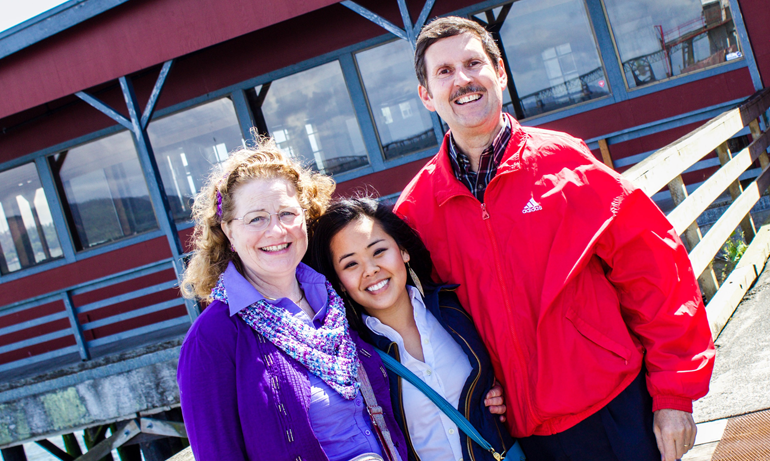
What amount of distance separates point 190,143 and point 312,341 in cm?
728

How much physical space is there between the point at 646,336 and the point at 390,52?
632 cm

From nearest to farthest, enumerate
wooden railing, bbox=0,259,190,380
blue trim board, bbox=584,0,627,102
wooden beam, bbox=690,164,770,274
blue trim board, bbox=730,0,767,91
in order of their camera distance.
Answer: wooden beam, bbox=690,164,770,274 < blue trim board, bbox=730,0,767,91 < blue trim board, bbox=584,0,627,102 < wooden railing, bbox=0,259,190,380

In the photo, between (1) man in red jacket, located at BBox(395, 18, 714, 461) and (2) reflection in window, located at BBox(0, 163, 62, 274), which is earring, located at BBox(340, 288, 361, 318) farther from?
(2) reflection in window, located at BBox(0, 163, 62, 274)

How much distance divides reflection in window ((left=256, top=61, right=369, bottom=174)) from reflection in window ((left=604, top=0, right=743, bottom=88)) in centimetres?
334

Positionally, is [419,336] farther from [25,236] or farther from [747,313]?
[25,236]

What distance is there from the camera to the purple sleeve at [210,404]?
1479 millimetres

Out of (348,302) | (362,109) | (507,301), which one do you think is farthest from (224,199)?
(362,109)

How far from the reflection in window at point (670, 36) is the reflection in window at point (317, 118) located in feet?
11.0

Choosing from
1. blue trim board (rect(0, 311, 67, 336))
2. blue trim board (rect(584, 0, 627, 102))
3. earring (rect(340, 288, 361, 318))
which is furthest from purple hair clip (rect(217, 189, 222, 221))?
blue trim board (rect(0, 311, 67, 336))

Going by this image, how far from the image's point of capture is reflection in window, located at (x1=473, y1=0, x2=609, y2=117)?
6742 mm

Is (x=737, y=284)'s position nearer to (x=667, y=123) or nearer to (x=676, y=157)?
(x=676, y=157)

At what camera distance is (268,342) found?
1.63m

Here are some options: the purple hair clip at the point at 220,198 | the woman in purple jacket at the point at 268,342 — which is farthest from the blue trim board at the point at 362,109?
the purple hair clip at the point at 220,198

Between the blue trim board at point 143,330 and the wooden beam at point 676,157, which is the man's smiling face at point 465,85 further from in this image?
the blue trim board at point 143,330
